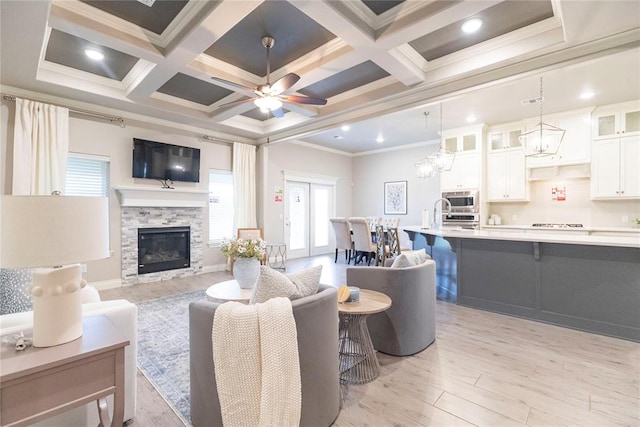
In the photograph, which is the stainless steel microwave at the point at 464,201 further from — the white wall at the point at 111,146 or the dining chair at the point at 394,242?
the white wall at the point at 111,146

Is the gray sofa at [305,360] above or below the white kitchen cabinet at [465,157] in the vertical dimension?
below

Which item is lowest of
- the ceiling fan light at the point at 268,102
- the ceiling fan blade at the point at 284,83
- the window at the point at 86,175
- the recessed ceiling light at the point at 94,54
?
the window at the point at 86,175

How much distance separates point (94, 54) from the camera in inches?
142

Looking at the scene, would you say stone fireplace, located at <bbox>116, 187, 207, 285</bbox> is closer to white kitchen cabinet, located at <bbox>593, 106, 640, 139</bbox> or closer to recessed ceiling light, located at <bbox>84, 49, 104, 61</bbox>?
recessed ceiling light, located at <bbox>84, 49, 104, 61</bbox>

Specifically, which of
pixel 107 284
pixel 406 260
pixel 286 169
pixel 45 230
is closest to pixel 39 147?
pixel 107 284

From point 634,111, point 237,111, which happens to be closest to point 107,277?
point 237,111

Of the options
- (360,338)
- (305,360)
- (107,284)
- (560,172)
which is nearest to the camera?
(305,360)

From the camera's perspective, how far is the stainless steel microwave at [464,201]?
6189mm

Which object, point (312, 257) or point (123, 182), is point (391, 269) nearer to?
point (123, 182)

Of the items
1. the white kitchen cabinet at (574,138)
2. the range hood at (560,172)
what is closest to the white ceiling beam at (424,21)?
the white kitchen cabinet at (574,138)

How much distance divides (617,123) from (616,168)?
2.42ft

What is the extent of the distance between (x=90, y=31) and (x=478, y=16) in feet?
12.2

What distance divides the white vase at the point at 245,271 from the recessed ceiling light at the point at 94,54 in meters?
3.05

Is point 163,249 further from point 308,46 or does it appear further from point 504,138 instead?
point 504,138
